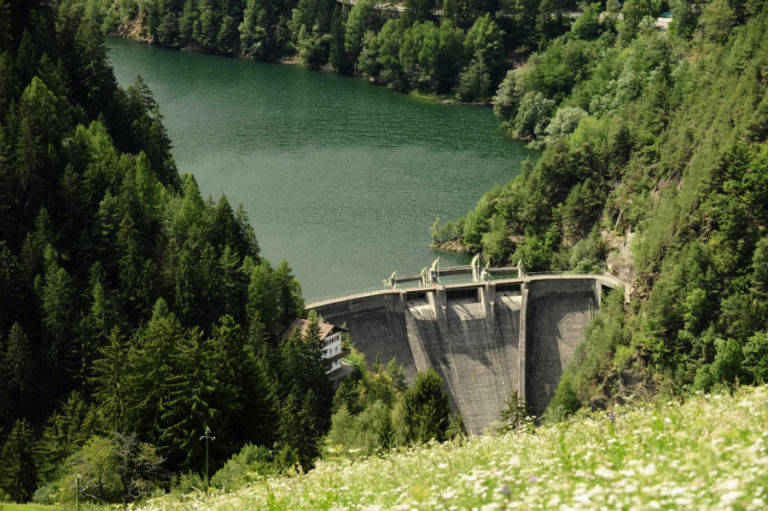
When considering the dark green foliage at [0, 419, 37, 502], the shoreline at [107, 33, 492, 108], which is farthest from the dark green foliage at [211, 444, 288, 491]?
the shoreline at [107, 33, 492, 108]

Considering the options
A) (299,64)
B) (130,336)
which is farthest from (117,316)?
(299,64)

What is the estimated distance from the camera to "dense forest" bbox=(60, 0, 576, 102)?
5423 inches

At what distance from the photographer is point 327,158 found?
10425 centimetres

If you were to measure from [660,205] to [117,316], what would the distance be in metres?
45.9

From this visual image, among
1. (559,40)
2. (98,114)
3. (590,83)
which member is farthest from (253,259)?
(559,40)

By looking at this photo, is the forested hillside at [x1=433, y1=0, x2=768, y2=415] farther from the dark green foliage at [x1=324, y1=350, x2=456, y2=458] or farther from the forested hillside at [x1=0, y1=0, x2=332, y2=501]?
the forested hillside at [x1=0, y1=0, x2=332, y2=501]

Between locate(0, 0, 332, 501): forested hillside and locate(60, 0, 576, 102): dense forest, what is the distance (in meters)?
74.0

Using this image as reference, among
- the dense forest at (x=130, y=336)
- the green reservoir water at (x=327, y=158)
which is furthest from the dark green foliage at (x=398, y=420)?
the green reservoir water at (x=327, y=158)

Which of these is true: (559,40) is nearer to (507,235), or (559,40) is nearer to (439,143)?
(439,143)

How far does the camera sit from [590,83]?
112 m

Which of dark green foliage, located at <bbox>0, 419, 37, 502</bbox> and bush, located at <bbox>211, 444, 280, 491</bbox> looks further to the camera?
dark green foliage, located at <bbox>0, 419, 37, 502</bbox>

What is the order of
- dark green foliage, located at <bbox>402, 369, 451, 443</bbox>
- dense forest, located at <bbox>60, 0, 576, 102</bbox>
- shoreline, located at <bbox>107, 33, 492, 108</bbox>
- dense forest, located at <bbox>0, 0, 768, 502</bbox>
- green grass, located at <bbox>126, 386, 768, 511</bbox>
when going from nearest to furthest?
green grass, located at <bbox>126, 386, 768, 511</bbox> → dark green foliage, located at <bbox>402, 369, 451, 443</bbox> → dense forest, located at <bbox>0, 0, 768, 502</bbox> → shoreline, located at <bbox>107, 33, 492, 108</bbox> → dense forest, located at <bbox>60, 0, 576, 102</bbox>

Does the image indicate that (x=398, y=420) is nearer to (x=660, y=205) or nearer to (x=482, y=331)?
(x=482, y=331)

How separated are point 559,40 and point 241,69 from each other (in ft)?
165
